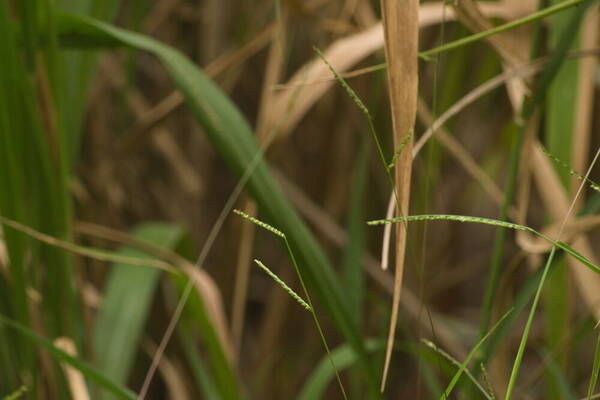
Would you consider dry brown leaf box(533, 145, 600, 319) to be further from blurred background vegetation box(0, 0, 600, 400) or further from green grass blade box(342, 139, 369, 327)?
green grass blade box(342, 139, 369, 327)

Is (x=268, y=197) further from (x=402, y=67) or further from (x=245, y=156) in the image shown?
(x=402, y=67)

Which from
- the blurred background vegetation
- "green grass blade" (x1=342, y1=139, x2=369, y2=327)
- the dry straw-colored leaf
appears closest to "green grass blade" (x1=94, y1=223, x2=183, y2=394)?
the blurred background vegetation

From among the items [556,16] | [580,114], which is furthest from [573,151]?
[556,16]

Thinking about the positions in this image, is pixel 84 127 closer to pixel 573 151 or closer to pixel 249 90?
pixel 249 90

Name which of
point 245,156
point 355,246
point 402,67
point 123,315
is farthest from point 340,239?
point 402,67

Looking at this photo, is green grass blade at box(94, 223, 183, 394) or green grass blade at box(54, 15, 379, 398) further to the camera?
green grass blade at box(94, 223, 183, 394)

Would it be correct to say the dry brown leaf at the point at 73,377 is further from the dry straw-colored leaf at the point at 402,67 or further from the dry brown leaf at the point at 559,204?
the dry brown leaf at the point at 559,204
